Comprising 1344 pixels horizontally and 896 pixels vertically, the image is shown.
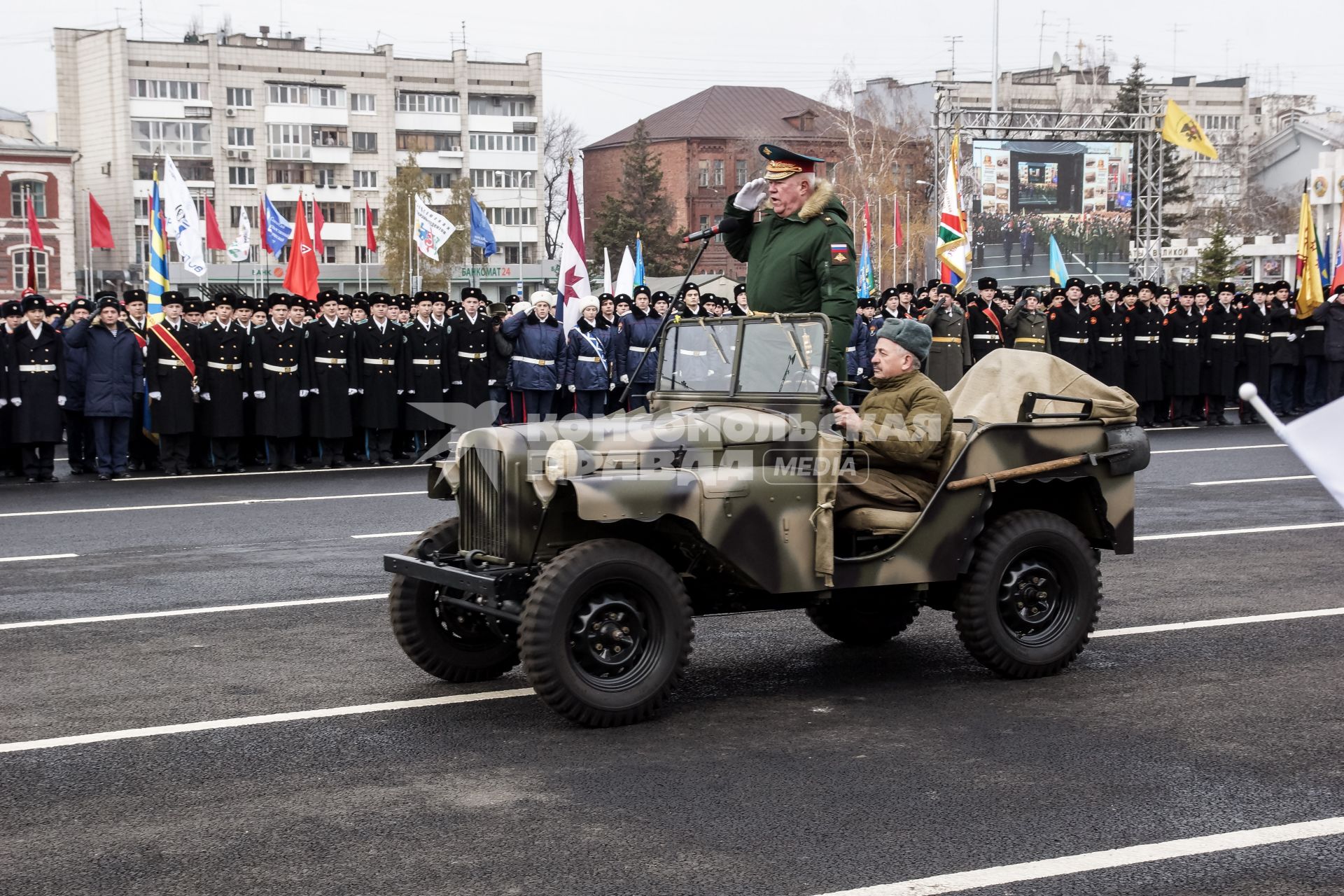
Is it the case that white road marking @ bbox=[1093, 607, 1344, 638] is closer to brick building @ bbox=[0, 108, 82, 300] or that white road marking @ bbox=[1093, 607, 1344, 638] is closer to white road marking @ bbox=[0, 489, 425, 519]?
white road marking @ bbox=[0, 489, 425, 519]

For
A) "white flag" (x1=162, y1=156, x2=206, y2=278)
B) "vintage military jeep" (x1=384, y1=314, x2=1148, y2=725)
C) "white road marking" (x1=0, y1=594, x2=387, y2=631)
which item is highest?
"white flag" (x1=162, y1=156, x2=206, y2=278)

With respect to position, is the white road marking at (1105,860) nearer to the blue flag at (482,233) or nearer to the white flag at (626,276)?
the white flag at (626,276)

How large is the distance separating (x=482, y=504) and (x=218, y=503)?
8536mm

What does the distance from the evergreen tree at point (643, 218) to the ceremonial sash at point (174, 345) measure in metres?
63.1

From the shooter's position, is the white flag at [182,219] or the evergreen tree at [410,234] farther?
the evergreen tree at [410,234]

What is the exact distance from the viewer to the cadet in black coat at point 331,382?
18.9 m

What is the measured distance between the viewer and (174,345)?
1817 cm

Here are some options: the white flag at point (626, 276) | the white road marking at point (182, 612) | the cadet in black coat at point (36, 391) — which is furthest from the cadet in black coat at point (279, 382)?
the white road marking at point (182, 612)

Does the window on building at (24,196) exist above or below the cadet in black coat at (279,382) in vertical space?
above

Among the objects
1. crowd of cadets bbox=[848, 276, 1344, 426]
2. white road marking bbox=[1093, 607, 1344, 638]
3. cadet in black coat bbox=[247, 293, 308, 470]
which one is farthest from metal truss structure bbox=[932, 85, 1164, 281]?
white road marking bbox=[1093, 607, 1344, 638]

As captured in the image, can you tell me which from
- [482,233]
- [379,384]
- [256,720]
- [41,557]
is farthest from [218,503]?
[482,233]

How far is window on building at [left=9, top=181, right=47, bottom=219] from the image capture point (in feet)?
261

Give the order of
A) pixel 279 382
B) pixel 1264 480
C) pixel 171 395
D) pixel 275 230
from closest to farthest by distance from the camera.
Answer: pixel 1264 480 < pixel 171 395 < pixel 279 382 < pixel 275 230

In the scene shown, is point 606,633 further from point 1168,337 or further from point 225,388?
point 1168,337
